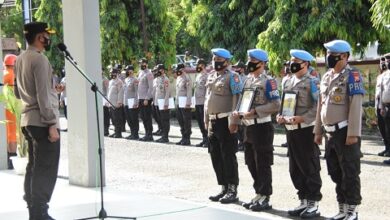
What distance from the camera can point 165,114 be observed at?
16.4 meters

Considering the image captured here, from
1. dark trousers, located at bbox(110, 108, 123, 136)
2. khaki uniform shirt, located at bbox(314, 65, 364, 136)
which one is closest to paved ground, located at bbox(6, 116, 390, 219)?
khaki uniform shirt, located at bbox(314, 65, 364, 136)

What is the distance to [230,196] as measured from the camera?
8.25 m

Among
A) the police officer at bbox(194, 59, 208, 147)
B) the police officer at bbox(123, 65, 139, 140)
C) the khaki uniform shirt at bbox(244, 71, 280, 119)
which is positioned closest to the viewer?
the khaki uniform shirt at bbox(244, 71, 280, 119)

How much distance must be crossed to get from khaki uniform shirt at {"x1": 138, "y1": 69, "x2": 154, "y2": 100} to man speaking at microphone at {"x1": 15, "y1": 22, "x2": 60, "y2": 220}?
403 inches

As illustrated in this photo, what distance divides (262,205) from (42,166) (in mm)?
2682

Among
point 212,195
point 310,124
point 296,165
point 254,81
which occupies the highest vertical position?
point 254,81

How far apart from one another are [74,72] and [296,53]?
139 inches

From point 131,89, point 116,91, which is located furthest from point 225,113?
point 116,91

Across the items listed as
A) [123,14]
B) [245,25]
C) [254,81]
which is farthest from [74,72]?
[123,14]

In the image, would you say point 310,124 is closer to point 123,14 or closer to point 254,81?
point 254,81

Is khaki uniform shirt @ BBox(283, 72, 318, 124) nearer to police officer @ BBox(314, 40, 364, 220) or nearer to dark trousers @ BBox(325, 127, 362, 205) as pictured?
police officer @ BBox(314, 40, 364, 220)

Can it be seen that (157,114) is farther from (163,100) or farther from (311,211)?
(311,211)

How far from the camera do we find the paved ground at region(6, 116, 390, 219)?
8195mm

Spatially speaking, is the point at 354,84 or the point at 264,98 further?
the point at 264,98
